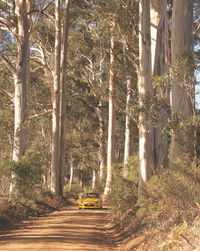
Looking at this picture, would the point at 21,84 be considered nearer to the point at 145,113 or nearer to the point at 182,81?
the point at 145,113

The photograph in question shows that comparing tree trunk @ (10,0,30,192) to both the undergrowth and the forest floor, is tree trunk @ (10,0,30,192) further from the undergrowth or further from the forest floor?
the undergrowth

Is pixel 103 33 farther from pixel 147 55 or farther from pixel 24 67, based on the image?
pixel 147 55

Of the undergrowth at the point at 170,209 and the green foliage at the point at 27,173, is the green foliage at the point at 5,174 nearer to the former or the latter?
the green foliage at the point at 27,173

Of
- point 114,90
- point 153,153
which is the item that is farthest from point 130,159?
point 114,90

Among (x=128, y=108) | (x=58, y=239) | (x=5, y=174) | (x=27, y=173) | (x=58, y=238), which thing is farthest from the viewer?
(x=27, y=173)

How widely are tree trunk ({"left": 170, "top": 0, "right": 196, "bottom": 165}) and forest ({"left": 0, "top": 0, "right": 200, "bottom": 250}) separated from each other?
0.03 meters

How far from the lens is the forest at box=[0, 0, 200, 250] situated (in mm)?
9234

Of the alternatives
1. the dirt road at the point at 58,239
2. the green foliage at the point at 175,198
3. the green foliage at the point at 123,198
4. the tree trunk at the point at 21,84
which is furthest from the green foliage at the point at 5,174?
the green foliage at the point at 175,198

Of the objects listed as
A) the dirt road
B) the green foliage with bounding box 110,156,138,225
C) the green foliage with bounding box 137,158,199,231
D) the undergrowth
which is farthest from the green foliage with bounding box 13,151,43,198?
the green foliage with bounding box 137,158,199,231

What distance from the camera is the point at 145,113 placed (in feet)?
41.4

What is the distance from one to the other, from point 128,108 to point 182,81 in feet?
10.1

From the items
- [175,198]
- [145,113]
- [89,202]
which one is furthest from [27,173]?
[175,198]

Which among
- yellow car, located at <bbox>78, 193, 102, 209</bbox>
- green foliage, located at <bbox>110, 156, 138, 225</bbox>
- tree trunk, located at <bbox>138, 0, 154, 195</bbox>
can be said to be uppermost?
tree trunk, located at <bbox>138, 0, 154, 195</bbox>

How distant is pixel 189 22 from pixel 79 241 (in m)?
8.36
